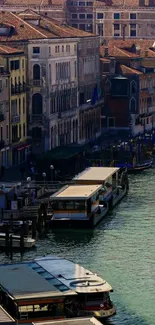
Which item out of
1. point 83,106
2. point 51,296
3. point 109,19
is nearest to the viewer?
point 51,296

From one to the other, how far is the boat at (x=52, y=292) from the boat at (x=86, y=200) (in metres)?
10.9

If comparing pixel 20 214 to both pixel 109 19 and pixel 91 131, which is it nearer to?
pixel 91 131

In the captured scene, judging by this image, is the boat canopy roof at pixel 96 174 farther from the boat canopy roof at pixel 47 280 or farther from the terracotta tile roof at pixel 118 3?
the terracotta tile roof at pixel 118 3

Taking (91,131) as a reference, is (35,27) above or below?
above

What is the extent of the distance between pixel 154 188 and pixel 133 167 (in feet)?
22.7

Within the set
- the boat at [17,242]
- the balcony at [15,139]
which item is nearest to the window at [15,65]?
the balcony at [15,139]

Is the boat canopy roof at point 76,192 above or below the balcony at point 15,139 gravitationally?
above

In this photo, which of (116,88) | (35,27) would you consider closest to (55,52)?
(35,27)

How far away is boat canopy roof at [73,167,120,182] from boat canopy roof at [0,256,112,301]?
1708 centimetres

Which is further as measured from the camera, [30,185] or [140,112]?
[140,112]

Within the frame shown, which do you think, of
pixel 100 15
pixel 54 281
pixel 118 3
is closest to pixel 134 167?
pixel 54 281

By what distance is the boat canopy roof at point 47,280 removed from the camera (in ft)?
129

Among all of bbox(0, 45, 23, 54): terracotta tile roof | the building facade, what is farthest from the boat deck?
bbox(0, 45, 23, 54): terracotta tile roof

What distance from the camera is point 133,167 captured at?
238ft
